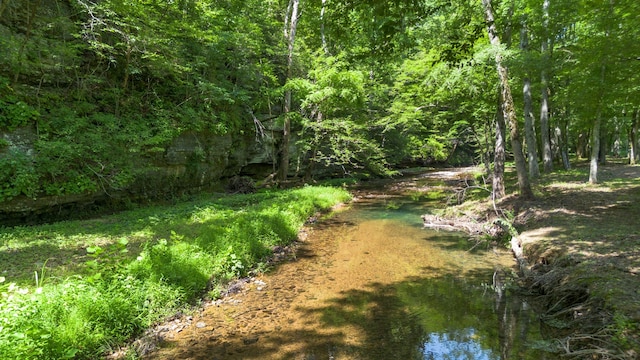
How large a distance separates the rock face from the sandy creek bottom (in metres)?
6.91

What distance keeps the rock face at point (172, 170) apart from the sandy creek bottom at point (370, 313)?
22.7ft

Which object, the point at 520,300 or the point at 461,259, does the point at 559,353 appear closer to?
the point at 520,300

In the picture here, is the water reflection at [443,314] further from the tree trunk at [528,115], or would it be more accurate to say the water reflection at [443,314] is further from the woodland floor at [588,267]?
the tree trunk at [528,115]

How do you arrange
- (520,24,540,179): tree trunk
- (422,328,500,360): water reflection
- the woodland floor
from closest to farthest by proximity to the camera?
the woodland floor, (422,328,500,360): water reflection, (520,24,540,179): tree trunk

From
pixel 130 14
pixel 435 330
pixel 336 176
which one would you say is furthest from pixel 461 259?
pixel 336 176

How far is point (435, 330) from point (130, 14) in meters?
12.7

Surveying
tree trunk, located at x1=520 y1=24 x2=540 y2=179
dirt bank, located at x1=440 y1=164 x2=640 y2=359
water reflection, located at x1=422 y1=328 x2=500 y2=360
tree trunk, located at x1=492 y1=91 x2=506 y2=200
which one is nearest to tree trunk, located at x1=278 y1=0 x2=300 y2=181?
tree trunk, located at x1=492 y1=91 x2=506 y2=200

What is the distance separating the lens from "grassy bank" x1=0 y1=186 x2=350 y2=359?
12.4ft

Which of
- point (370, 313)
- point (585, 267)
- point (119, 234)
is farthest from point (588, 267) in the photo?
point (119, 234)

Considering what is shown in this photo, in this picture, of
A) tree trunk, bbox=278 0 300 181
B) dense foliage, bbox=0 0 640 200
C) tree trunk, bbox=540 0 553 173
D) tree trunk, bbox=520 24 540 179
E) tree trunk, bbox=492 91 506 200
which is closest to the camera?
dense foliage, bbox=0 0 640 200

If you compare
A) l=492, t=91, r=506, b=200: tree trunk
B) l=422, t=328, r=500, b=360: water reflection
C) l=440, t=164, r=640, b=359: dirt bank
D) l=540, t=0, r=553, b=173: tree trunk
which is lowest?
l=422, t=328, r=500, b=360: water reflection

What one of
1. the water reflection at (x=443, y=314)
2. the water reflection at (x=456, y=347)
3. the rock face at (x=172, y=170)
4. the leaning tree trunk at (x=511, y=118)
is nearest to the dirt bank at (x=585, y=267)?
the water reflection at (x=443, y=314)

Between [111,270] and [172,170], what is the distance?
9.07 m

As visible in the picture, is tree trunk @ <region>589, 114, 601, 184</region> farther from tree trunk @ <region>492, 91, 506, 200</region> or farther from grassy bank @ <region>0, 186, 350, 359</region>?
grassy bank @ <region>0, 186, 350, 359</region>
